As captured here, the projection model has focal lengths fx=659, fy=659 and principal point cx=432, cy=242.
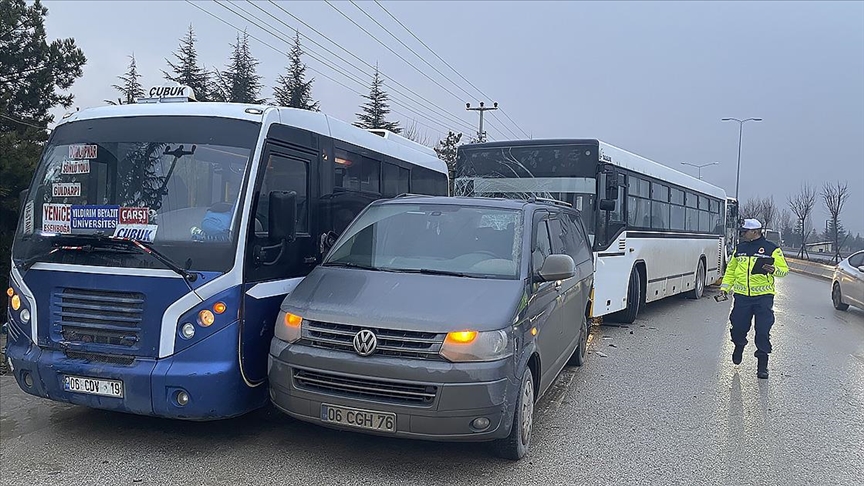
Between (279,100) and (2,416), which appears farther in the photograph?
(279,100)

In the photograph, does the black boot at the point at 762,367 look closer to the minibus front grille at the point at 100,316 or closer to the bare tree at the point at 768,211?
the minibus front grille at the point at 100,316

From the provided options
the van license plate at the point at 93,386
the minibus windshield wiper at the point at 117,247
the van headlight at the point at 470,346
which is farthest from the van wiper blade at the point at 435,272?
the van license plate at the point at 93,386

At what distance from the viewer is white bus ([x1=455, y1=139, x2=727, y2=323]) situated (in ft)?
34.2

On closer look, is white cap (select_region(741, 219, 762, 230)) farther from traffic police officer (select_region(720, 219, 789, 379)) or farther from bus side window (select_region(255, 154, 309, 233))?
bus side window (select_region(255, 154, 309, 233))

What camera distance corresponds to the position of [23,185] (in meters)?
9.74

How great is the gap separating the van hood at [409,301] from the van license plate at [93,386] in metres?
1.33

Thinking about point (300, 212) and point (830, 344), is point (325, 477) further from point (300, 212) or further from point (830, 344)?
point (830, 344)

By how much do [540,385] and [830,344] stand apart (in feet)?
25.2

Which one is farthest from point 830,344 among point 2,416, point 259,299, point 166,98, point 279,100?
point 279,100

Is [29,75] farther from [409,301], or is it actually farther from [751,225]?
[751,225]

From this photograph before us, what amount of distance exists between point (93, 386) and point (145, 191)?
151 centimetres

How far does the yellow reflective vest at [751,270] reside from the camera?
8102mm

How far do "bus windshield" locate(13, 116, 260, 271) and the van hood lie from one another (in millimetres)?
743

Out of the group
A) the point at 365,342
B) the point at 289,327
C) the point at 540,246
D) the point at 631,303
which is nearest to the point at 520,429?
the point at 365,342
